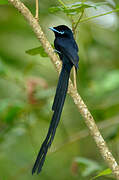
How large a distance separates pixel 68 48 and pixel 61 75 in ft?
0.74

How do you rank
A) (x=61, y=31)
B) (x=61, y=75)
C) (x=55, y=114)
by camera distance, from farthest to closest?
(x=61, y=31), (x=61, y=75), (x=55, y=114)

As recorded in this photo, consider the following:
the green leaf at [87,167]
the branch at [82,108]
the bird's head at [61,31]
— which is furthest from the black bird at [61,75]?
the green leaf at [87,167]

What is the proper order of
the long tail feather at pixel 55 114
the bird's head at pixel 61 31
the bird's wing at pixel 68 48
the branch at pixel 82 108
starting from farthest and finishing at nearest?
1. the bird's head at pixel 61 31
2. the bird's wing at pixel 68 48
3. the long tail feather at pixel 55 114
4. the branch at pixel 82 108

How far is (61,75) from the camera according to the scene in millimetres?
1692

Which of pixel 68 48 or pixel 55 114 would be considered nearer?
pixel 55 114

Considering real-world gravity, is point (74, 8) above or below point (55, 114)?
above

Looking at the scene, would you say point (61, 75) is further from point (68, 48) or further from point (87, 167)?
point (87, 167)

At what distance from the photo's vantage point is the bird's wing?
1793 millimetres

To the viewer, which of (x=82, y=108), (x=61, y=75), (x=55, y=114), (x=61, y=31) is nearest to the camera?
(x=82, y=108)

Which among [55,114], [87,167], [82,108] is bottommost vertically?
[87,167]

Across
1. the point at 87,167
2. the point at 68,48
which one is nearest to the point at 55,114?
the point at 68,48

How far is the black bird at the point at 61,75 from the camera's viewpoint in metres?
1.49

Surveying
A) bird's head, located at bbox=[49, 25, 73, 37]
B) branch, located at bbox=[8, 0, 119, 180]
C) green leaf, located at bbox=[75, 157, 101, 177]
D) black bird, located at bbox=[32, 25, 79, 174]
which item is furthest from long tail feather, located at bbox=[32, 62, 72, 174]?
green leaf, located at bbox=[75, 157, 101, 177]

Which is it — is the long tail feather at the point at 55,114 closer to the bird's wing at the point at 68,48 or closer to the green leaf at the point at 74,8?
the bird's wing at the point at 68,48
